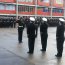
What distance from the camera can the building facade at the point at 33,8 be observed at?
47.5m

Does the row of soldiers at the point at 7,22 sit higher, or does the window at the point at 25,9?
the window at the point at 25,9

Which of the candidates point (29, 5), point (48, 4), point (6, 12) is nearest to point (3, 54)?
point (6, 12)

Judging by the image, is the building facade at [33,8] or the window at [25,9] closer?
the building facade at [33,8]

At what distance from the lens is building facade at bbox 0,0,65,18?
47531mm

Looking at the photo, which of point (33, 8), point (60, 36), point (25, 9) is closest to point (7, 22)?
point (25, 9)

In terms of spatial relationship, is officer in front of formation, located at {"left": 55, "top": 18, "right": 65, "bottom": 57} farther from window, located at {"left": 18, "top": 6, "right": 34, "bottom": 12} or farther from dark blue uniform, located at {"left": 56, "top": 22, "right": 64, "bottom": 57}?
window, located at {"left": 18, "top": 6, "right": 34, "bottom": 12}

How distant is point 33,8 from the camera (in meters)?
52.4

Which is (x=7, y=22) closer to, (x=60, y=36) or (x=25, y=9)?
(x=25, y=9)

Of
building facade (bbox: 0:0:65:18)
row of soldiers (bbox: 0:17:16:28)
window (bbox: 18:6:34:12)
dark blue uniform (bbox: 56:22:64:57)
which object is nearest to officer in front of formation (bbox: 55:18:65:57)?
dark blue uniform (bbox: 56:22:64:57)

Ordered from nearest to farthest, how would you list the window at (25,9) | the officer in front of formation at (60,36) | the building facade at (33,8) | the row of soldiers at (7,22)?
the officer in front of formation at (60,36), the row of soldiers at (7,22), the building facade at (33,8), the window at (25,9)

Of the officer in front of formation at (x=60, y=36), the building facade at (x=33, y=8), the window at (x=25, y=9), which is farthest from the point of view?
the window at (x=25, y=9)

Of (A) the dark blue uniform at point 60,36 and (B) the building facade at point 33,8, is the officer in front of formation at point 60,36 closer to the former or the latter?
(A) the dark blue uniform at point 60,36

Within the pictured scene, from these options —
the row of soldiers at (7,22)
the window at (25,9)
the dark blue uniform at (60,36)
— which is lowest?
the row of soldiers at (7,22)

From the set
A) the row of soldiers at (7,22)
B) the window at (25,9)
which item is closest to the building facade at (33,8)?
the window at (25,9)
